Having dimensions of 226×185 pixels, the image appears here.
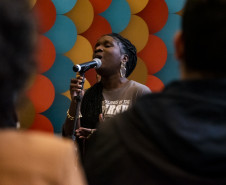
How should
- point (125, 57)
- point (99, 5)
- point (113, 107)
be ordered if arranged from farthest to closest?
point (99, 5), point (125, 57), point (113, 107)

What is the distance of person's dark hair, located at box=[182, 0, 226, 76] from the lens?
78 cm

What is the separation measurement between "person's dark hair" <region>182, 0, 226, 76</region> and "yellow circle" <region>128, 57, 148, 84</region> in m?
1.89

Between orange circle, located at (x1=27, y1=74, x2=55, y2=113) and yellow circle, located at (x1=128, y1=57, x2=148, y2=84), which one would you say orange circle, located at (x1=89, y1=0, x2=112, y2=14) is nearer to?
yellow circle, located at (x1=128, y1=57, x2=148, y2=84)

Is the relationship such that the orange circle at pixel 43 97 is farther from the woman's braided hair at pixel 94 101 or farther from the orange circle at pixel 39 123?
the woman's braided hair at pixel 94 101

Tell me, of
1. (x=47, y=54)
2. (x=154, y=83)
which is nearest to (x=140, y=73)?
(x=154, y=83)

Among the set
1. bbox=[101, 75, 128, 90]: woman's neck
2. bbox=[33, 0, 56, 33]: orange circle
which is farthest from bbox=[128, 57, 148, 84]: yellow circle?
bbox=[33, 0, 56, 33]: orange circle

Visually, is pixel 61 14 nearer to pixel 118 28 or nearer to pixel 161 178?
pixel 118 28

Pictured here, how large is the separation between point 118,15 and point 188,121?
2.04 metres

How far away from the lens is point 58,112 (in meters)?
2.64

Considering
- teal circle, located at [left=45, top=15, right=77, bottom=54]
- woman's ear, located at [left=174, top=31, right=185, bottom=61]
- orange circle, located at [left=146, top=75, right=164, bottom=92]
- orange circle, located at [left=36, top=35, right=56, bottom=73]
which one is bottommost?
orange circle, located at [left=146, top=75, right=164, bottom=92]

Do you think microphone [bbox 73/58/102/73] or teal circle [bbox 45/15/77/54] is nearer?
microphone [bbox 73/58/102/73]

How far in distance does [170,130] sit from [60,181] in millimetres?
297

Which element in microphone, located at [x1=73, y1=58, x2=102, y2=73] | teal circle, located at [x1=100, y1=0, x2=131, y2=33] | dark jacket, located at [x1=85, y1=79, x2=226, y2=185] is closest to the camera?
dark jacket, located at [x1=85, y1=79, x2=226, y2=185]

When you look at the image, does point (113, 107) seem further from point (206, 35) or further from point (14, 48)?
point (14, 48)
